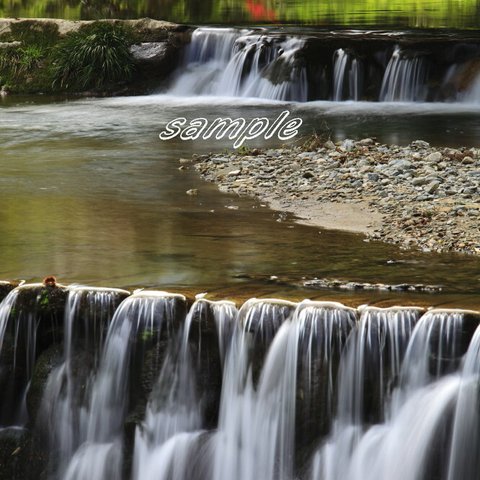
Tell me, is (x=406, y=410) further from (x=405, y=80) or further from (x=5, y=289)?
(x=405, y=80)

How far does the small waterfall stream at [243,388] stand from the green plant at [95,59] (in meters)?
16.1

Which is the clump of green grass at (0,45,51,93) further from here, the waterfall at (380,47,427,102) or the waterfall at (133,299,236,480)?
the waterfall at (133,299,236,480)

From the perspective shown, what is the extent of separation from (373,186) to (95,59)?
1290cm

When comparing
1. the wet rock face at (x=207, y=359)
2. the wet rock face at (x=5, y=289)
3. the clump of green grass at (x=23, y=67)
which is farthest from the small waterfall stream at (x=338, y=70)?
the wet rock face at (x=207, y=359)

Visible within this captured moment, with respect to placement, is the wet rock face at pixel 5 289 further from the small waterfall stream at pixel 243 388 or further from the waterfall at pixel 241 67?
the waterfall at pixel 241 67

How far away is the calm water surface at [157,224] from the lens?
10273 mm

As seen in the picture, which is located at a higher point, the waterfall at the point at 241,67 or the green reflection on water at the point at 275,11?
the green reflection on water at the point at 275,11

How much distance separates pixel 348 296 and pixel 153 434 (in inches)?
74.7

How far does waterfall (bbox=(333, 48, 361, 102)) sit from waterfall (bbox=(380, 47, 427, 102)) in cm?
52

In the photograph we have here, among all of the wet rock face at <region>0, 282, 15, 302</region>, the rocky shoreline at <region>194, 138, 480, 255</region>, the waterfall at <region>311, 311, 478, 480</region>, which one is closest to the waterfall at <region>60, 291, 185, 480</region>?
the wet rock face at <region>0, 282, 15, 302</region>

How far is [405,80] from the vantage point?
22.7 m

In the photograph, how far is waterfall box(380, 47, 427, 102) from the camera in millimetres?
22562

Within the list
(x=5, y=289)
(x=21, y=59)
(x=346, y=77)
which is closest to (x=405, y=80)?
(x=346, y=77)

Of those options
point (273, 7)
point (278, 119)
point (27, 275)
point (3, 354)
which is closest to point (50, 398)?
point (3, 354)
